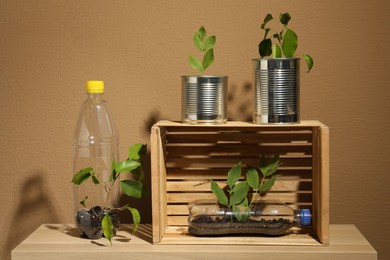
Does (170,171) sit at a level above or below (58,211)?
above

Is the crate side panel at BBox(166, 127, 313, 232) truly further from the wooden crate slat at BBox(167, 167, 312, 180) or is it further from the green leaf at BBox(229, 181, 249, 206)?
the green leaf at BBox(229, 181, 249, 206)

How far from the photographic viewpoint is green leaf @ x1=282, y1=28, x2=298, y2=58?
1.48 m

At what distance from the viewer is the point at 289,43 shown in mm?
1485

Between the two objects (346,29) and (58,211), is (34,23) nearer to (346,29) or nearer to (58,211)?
(58,211)

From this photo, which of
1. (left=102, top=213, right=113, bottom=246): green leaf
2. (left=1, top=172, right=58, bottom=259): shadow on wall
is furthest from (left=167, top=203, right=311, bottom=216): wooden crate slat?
(left=1, top=172, right=58, bottom=259): shadow on wall

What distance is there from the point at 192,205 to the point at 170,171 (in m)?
0.13

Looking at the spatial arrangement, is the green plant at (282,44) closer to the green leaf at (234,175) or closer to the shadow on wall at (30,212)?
the green leaf at (234,175)

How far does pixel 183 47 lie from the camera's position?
5.57ft

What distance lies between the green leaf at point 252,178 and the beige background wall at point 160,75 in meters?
0.20

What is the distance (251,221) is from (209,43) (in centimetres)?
45

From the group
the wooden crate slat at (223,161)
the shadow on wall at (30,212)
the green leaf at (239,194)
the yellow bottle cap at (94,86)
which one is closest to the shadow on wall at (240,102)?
the wooden crate slat at (223,161)

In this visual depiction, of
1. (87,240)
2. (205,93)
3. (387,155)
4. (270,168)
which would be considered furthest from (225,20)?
(87,240)

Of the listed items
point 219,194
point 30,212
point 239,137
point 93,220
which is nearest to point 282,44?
point 239,137

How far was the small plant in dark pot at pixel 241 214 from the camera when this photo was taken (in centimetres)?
151
